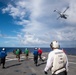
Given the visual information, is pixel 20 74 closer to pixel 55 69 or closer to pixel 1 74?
pixel 1 74

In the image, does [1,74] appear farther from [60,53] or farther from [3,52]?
[60,53]

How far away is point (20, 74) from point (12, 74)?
0.68 m

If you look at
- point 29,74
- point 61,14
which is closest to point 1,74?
point 29,74

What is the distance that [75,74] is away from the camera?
13.9 metres

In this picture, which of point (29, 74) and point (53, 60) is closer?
point (53, 60)

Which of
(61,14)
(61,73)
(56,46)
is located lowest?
(61,73)

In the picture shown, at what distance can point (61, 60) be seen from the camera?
514 cm

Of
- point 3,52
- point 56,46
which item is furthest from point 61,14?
point 56,46

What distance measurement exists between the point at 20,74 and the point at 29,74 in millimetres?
743

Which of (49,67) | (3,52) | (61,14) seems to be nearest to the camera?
(49,67)

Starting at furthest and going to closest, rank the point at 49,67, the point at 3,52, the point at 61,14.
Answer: the point at 61,14
the point at 3,52
the point at 49,67

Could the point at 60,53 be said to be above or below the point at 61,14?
below

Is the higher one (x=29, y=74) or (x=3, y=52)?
(x=3, y=52)

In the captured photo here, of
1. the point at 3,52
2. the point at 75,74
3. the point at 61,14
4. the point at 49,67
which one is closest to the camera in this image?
the point at 49,67
